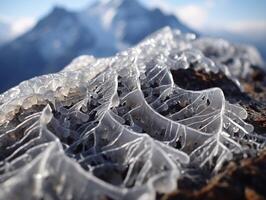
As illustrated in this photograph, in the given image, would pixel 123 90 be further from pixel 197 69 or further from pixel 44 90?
pixel 197 69

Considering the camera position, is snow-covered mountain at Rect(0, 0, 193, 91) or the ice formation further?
snow-covered mountain at Rect(0, 0, 193, 91)

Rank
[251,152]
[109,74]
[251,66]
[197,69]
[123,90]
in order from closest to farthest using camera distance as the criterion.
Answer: [251,152]
[123,90]
[109,74]
[197,69]
[251,66]

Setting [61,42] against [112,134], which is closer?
[112,134]

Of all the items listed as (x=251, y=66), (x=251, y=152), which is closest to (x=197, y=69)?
(x=251, y=152)

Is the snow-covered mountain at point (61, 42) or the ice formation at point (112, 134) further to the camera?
the snow-covered mountain at point (61, 42)

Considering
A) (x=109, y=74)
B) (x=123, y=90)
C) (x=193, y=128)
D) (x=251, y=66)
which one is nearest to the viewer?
(x=193, y=128)
